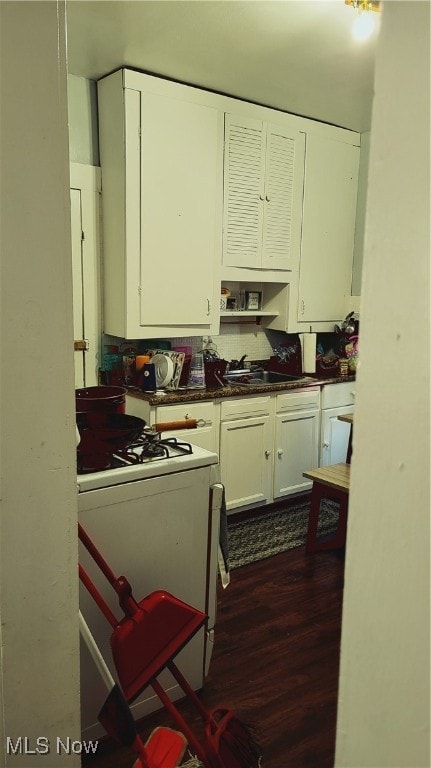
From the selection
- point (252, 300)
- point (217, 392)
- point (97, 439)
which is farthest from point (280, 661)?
point (252, 300)

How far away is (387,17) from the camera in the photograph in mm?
469

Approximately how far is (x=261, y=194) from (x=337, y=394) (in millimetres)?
1521

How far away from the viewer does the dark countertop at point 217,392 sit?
3.21 m

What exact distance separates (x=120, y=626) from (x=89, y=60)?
2.87m

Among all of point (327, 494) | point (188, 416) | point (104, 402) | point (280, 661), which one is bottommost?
point (280, 661)

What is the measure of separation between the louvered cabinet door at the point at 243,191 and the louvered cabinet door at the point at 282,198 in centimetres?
6

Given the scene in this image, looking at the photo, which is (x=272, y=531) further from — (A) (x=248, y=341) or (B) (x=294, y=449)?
(A) (x=248, y=341)

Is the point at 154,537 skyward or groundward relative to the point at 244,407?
groundward

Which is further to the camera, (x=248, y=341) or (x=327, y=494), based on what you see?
(x=248, y=341)

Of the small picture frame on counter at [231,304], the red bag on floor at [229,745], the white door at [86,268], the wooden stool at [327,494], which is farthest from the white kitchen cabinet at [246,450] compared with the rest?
the red bag on floor at [229,745]

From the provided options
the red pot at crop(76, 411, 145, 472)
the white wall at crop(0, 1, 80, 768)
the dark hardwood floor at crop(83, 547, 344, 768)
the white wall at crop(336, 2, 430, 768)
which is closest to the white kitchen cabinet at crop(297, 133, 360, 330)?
the dark hardwood floor at crop(83, 547, 344, 768)

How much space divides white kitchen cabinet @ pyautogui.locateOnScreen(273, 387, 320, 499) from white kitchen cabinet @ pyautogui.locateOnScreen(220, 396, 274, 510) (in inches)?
3.2

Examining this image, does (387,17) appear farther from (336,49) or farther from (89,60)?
(89,60)

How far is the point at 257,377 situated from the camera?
4277 millimetres
